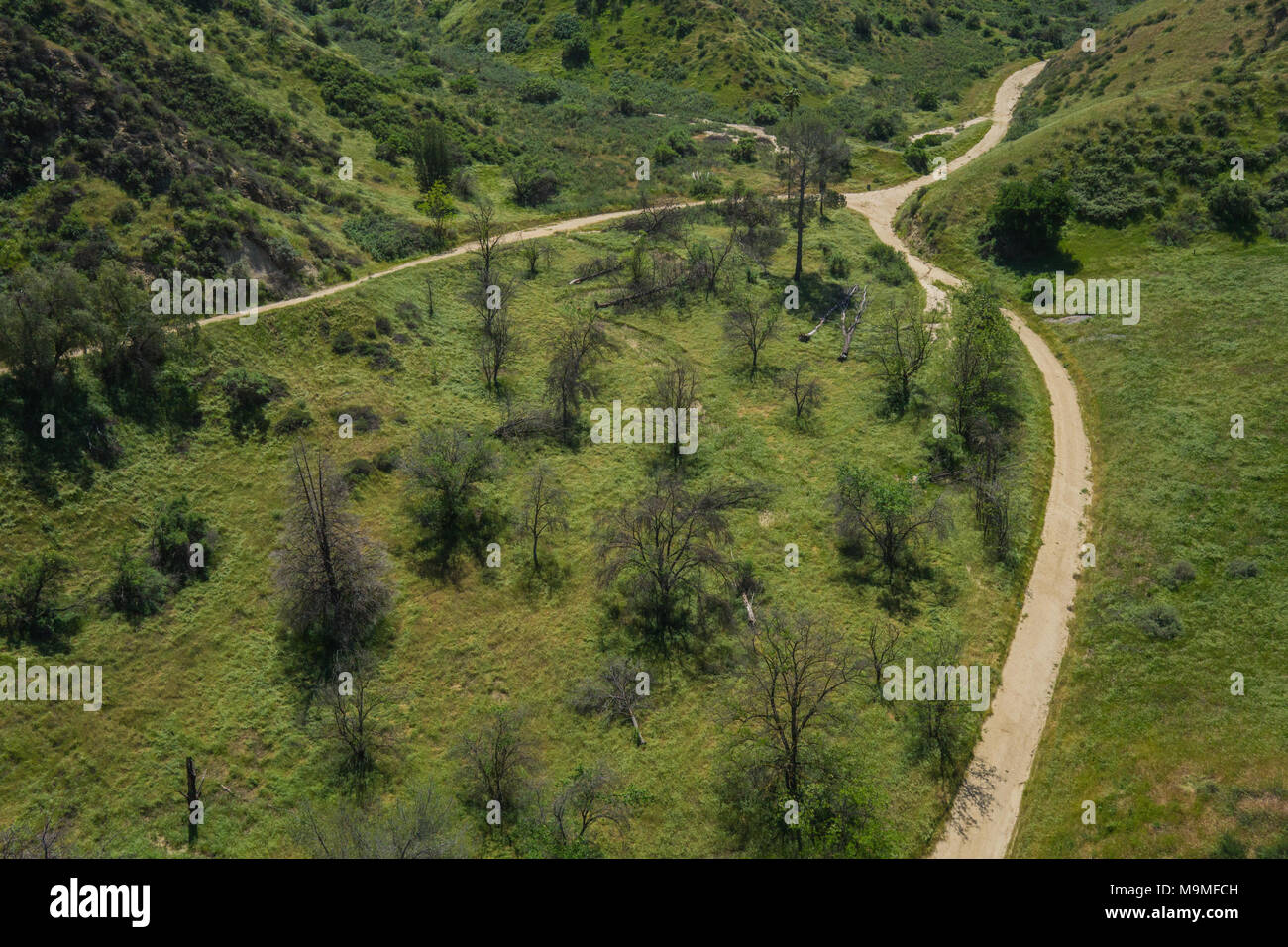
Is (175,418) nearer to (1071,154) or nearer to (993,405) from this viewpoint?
(993,405)

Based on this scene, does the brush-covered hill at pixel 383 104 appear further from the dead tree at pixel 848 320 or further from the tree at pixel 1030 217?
the tree at pixel 1030 217

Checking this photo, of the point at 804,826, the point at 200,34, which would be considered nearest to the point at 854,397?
the point at 804,826

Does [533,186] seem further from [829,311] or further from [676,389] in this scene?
[676,389]

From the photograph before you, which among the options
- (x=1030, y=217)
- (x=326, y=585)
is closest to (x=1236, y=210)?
(x=1030, y=217)

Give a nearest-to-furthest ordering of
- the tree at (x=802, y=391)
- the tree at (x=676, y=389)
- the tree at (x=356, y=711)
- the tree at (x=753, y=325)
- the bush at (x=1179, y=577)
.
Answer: the tree at (x=356, y=711) → the bush at (x=1179, y=577) → the tree at (x=676, y=389) → the tree at (x=802, y=391) → the tree at (x=753, y=325)

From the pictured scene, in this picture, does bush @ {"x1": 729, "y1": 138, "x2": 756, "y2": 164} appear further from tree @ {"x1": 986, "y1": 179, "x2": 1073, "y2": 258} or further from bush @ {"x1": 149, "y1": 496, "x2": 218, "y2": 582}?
bush @ {"x1": 149, "y1": 496, "x2": 218, "y2": 582}

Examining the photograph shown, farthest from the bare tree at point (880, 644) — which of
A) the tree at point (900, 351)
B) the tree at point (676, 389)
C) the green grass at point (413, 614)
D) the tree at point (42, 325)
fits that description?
the tree at point (42, 325)
